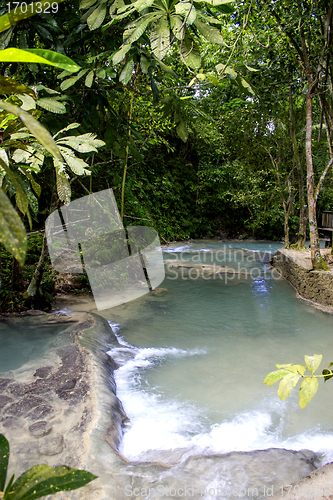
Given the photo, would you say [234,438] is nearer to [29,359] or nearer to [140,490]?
[140,490]

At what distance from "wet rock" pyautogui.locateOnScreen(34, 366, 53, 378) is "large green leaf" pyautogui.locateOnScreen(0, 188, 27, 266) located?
91.0 inches

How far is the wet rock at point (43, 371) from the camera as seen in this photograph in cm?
243

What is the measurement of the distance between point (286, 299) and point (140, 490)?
461 centimetres

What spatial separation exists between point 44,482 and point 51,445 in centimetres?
145

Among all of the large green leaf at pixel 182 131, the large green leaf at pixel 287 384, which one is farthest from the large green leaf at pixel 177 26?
the large green leaf at pixel 287 384

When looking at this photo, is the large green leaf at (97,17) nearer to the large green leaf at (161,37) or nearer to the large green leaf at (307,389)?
the large green leaf at (161,37)

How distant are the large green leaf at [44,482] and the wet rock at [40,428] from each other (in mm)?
1491

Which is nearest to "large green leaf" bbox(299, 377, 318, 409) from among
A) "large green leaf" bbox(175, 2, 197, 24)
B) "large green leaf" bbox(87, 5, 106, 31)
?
"large green leaf" bbox(175, 2, 197, 24)

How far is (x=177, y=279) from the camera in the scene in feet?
22.4

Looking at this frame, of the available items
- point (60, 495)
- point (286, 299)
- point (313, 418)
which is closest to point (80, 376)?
point (60, 495)

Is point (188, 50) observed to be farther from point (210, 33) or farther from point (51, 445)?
point (51, 445)

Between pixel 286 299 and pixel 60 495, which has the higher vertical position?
pixel 60 495

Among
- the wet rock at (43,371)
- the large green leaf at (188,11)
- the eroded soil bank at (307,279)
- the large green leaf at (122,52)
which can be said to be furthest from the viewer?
the eroded soil bank at (307,279)

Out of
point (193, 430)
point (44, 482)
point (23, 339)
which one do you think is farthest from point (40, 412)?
point (44, 482)
